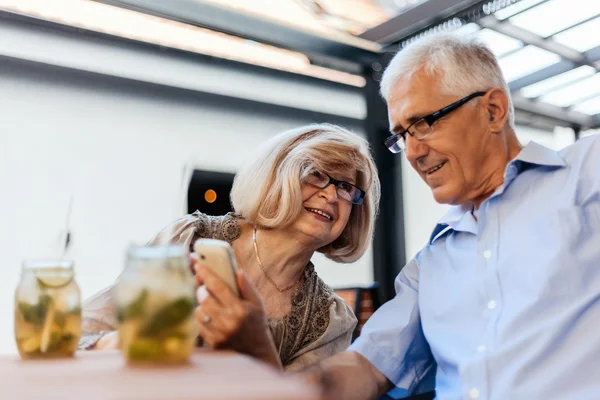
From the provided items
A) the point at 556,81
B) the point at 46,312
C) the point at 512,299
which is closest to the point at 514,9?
the point at 556,81

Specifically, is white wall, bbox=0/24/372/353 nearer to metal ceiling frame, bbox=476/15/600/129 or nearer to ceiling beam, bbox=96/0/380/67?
ceiling beam, bbox=96/0/380/67

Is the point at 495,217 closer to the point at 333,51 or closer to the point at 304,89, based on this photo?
the point at 333,51

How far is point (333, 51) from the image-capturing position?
420cm

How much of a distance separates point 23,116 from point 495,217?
2759 millimetres

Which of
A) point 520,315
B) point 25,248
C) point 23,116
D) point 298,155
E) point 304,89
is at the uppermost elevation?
point 304,89

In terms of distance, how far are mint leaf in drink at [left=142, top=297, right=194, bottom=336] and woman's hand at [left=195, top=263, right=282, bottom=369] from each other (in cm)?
13

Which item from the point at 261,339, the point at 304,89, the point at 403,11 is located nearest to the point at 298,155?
the point at 261,339

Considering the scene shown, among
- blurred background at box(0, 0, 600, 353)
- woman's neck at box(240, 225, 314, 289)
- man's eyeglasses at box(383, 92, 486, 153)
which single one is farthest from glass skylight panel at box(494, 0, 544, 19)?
woman's neck at box(240, 225, 314, 289)

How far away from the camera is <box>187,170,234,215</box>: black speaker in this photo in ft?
8.39

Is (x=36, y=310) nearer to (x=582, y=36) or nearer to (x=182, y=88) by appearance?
(x=182, y=88)

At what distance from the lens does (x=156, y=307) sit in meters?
0.72

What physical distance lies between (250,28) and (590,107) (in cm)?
304

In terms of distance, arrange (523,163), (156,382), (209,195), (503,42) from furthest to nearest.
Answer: (503,42)
(209,195)
(523,163)
(156,382)

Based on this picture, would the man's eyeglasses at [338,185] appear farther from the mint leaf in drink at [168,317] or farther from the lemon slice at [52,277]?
the mint leaf in drink at [168,317]
